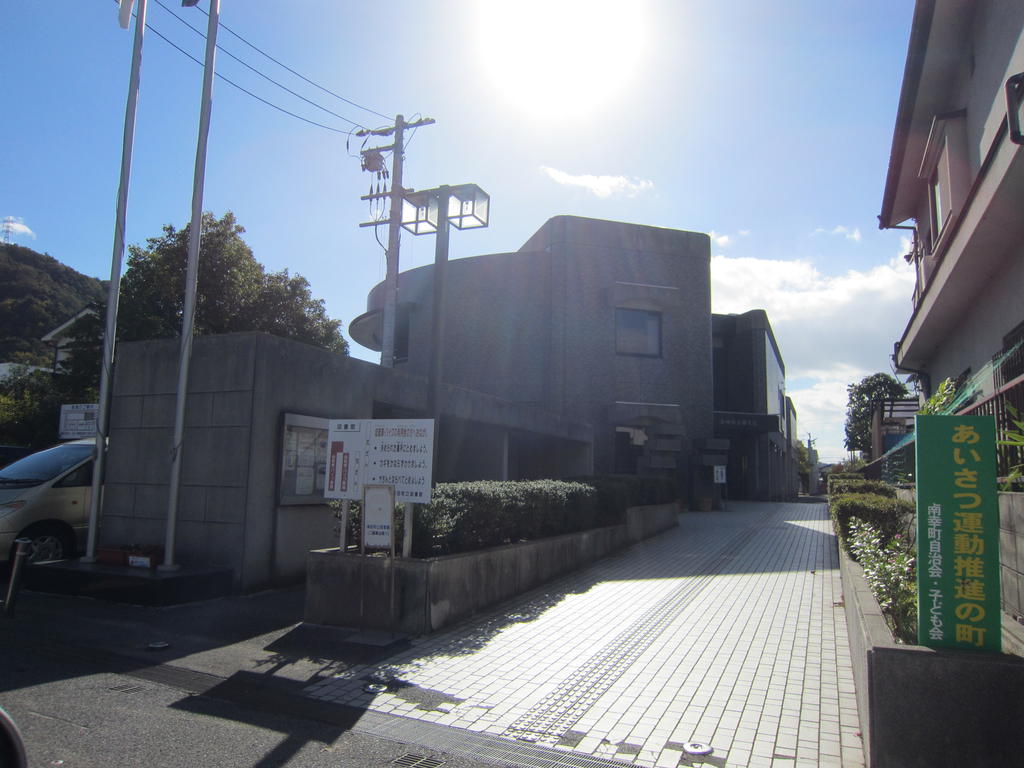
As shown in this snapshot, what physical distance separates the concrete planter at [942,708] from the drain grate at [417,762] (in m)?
2.42

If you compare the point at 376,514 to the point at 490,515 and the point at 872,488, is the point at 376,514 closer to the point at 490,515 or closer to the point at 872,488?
the point at 490,515

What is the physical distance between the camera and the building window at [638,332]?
2947 centimetres

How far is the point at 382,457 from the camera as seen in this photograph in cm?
764

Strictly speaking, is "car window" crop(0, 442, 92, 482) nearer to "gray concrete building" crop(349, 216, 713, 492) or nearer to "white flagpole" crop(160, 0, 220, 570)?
"white flagpole" crop(160, 0, 220, 570)

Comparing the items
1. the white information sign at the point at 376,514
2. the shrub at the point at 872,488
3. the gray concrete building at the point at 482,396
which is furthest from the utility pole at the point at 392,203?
the shrub at the point at 872,488

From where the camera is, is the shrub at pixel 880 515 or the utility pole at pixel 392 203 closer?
the shrub at pixel 880 515

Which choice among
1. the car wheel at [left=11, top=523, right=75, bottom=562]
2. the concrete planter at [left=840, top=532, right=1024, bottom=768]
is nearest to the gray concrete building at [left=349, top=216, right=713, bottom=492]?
the car wheel at [left=11, top=523, right=75, bottom=562]

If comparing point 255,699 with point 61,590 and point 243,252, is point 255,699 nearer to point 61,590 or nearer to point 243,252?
point 61,590

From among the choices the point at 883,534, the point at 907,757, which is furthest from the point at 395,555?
the point at 883,534

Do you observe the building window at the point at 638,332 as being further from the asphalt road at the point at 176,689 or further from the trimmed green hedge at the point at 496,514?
the asphalt road at the point at 176,689

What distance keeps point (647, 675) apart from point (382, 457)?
3.49 m

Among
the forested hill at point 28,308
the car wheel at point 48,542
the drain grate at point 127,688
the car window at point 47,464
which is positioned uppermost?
the forested hill at point 28,308

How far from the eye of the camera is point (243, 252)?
26.6m

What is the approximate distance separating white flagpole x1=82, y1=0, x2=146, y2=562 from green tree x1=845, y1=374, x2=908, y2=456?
233 ft
